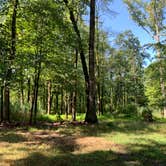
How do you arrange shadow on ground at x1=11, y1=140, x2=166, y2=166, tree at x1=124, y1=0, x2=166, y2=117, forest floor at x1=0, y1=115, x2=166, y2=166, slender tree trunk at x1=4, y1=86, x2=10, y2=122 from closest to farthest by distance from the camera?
shadow on ground at x1=11, y1=140, x2=166, y2=166 → forest floor at x1=0, y1=115, x2=166, y2=166 → slender tree trunk at x1=4, y1=86, x2=10, y2=122 → tree at x1=124, y1=0, x2=166, y2=117

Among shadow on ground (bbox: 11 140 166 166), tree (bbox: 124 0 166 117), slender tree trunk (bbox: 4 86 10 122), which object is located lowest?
shadow on ground (bbox: 11 140 166 166)

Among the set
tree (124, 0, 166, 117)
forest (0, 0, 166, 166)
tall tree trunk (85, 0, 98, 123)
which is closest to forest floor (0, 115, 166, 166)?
forest (0, 0, 166, 166)

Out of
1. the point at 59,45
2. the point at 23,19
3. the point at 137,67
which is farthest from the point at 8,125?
the point at 137,67

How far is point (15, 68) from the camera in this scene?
14.1m

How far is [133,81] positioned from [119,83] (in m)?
2.25

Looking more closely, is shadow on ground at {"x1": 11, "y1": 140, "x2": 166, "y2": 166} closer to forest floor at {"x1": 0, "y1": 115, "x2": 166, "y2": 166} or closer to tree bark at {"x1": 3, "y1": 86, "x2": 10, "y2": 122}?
forest floor at {"x1": 0, "y1": 115, "x2": 166, "y2": 166}

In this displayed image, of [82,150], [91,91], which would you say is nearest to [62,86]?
[91,91]

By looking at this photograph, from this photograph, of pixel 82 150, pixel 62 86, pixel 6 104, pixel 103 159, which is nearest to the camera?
pixel 103 159

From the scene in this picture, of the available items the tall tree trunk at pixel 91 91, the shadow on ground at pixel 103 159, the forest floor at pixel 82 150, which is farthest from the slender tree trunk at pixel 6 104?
the shadow on ground at pixel 103 159

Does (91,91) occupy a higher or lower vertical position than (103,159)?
higher

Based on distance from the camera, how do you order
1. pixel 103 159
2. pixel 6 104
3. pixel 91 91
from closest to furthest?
pixel 103 159, pixel 91 91, pixel 6 104

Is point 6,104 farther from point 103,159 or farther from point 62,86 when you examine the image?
point 103,159

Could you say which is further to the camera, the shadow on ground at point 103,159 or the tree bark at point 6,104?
the tree bark at point 6,104

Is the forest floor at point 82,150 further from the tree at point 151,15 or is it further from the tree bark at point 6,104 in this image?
the tree at point 151,15
